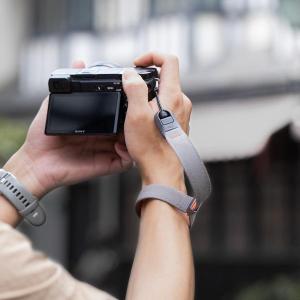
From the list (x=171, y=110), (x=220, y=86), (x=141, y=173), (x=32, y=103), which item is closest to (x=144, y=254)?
(x=141, y=173)

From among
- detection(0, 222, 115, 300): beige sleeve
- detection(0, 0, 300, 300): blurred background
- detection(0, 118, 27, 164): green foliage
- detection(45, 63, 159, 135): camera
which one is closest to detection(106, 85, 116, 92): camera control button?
detection(45, 63, 159, 135): camera

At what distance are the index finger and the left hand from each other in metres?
0.14

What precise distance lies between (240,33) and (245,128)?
4.72ft

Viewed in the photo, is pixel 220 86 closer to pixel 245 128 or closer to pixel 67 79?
pixel 245 128

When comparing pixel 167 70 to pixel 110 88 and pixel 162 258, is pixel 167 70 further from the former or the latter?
pixel 162 258

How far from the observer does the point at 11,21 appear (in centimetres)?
852

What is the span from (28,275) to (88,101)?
Answer: 0.37m

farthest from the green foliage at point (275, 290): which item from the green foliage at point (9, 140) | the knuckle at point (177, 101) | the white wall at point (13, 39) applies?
the knuckle at point (177, 101)

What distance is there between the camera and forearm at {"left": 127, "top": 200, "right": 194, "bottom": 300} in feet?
3.74

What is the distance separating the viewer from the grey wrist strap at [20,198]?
134 centimetres

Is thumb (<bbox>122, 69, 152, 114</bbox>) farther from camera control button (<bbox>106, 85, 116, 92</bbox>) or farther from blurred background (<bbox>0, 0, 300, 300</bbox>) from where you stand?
blurred background (<bbox>0, 0, 300, 300</bbox>)

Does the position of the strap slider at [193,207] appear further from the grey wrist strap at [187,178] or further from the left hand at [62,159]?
the left hand at [62,159]

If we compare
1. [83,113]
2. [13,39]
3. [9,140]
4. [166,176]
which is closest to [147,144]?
[166,176]

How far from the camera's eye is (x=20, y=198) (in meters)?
1.35
